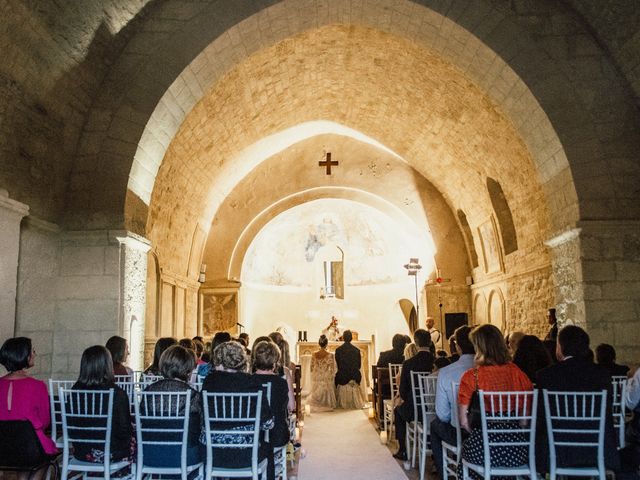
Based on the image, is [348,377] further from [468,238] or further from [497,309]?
[468,238]

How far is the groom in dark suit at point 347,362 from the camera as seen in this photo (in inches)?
382

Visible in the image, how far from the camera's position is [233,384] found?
353cm

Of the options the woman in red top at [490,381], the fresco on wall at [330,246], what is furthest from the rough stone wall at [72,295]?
the fresco on wall at [330,246]

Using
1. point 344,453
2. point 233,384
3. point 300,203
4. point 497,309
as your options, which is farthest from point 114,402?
point 300,203

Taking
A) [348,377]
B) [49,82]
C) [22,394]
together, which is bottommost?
[348,377]

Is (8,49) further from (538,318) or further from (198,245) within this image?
(538,318)

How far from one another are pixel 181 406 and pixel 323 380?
280 inches

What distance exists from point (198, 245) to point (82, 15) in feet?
23.3

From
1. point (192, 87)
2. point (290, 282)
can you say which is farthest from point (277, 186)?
point (192, 87)

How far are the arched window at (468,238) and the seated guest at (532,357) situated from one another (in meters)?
8.97

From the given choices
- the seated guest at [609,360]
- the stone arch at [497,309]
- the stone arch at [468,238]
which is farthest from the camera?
the stone arch at [468,238]

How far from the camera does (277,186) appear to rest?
14.2 metres

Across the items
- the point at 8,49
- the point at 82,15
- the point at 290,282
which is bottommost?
the point at 290,282

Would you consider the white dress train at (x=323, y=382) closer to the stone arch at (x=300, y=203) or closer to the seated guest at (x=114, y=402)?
the stone arch at (x=300, y=203)
